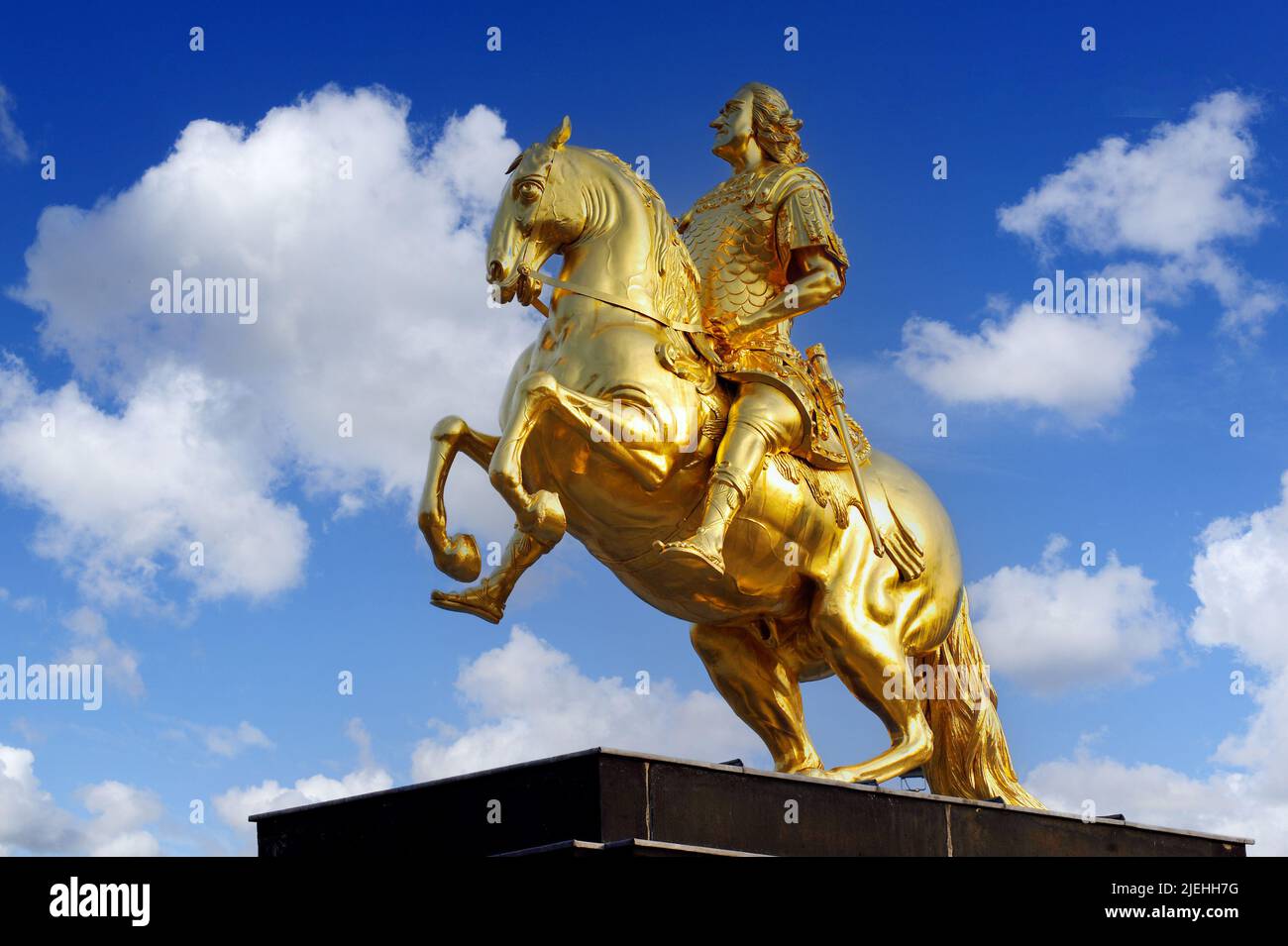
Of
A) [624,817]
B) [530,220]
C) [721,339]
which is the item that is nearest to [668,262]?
[721,339]

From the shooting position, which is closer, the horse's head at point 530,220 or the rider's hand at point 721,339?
the horse's head at point 530,220

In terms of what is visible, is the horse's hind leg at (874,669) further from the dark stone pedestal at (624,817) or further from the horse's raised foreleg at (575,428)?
the horse's raised foreleg at (575,428)

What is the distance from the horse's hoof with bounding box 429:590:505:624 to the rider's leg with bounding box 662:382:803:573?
1023 millimetres

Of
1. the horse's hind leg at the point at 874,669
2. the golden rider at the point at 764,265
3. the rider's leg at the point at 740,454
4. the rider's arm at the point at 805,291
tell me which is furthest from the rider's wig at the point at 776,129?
the horse's hind leg at the point at 874,669

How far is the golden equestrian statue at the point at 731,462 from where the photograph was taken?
9.97 meters

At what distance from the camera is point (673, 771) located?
8555mm

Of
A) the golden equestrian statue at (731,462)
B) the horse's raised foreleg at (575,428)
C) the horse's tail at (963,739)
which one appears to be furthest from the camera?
the horse's tail at (963,739)

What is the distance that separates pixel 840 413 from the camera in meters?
11.0

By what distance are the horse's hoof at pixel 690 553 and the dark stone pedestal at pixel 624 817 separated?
1.27m

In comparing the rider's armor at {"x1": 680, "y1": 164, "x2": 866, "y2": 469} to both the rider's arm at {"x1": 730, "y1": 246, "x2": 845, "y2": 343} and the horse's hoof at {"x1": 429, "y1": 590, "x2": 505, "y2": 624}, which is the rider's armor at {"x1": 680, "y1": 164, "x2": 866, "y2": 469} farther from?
the horse's hoof at {"x1": 429, "y1": 590, "x2": 505, "y2": 624}

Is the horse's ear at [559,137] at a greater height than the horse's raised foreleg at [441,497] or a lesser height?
greater
